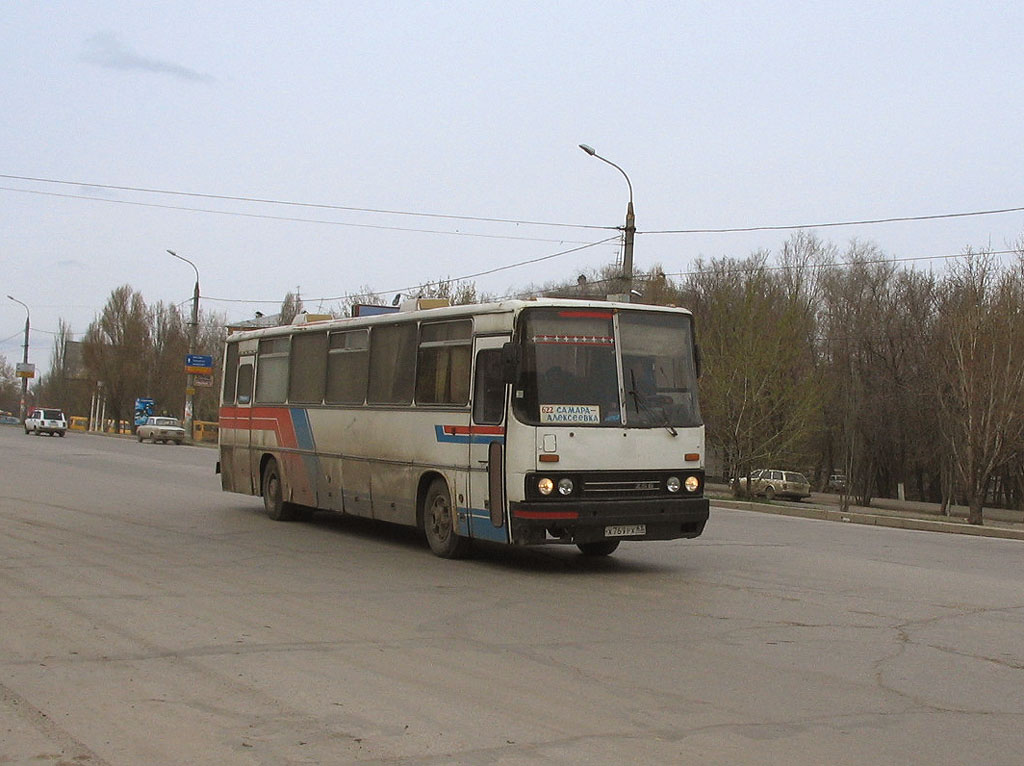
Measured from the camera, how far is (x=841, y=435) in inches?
2506

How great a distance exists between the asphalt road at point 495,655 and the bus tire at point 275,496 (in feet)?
8.46

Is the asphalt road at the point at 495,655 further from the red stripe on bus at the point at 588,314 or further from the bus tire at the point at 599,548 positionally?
the red stripe on bus at the point at 588,314

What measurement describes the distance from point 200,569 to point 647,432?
16.6 ft

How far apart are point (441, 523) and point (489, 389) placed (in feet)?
6.60

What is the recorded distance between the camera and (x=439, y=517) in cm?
1358

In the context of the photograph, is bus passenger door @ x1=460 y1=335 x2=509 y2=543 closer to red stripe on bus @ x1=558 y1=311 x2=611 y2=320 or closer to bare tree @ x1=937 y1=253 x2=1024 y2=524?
red stripe on bus @ x1=558 y1=311 x2=611 y2=320

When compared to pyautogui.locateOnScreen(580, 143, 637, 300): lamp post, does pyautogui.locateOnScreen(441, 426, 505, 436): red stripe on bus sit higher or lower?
lower

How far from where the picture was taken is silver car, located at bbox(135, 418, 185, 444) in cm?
6303

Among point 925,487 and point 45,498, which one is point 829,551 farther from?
point 925,487

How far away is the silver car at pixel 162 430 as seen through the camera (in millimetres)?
63031

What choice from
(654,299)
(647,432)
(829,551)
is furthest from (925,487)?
(647,432)

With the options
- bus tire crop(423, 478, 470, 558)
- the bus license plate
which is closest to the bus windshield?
the bus license plate

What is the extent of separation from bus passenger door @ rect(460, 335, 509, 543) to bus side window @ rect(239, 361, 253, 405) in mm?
7213

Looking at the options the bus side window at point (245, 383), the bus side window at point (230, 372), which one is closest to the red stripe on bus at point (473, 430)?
the bus side window at point (245, 383)
